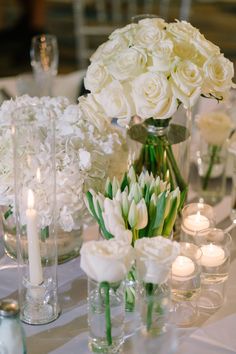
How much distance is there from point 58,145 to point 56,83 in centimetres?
112

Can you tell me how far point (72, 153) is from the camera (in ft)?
4.08

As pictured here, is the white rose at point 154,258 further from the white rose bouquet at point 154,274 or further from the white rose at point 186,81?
the white rose at point 186,81

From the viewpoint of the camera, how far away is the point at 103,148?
1312 mm

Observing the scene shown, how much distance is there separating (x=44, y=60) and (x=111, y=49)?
2.54ft

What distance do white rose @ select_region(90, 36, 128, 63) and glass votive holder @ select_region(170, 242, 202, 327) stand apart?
38cm

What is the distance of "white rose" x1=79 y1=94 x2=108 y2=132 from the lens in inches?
51.0

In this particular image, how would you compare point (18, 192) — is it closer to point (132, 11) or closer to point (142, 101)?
point (142, 101)

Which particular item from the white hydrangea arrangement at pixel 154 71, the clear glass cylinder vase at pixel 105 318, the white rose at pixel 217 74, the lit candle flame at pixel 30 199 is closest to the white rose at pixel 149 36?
the white hydrangea arrangement at pixel 154 71

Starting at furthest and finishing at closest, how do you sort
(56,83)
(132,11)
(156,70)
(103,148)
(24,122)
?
1. (132,11)
2. (56,83)
3. (103,148)
4. (156,70)
5. (24,122)

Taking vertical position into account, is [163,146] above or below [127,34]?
below

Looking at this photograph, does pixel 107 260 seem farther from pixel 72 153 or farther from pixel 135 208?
pixel 72 153

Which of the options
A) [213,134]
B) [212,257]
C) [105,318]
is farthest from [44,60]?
[105,318]

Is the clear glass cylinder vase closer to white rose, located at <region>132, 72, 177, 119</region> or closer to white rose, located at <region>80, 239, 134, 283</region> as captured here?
white rose, located at <region>80, 239, 134, 283</region>

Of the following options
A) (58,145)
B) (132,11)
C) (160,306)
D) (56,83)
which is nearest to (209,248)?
(160,306)
